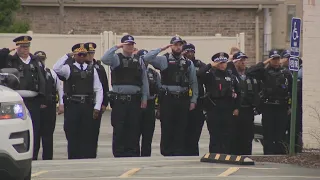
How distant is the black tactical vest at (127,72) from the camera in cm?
1442

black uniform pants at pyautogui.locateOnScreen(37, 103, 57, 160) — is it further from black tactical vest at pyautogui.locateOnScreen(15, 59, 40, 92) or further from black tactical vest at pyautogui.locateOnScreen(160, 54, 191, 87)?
black tactical vest at pyautogui.locateOnScreen(160, 54, 191, 87)

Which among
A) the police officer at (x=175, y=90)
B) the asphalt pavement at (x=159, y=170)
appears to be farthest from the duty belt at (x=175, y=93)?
the asphalt pavement at (x=159, y=170)

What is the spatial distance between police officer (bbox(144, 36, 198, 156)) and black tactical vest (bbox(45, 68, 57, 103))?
1850 millimetres

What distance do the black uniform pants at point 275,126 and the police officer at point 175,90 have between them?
1564 millimetres

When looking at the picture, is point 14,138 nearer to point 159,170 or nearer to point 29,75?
point 159,170

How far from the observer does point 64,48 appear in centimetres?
3056

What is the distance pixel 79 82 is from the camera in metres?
14.4

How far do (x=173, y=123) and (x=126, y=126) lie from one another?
2.91 feet

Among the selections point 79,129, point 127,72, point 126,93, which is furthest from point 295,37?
point 79,129

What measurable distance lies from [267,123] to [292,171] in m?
3.76

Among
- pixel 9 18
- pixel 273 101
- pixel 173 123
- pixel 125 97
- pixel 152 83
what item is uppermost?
pixel 9 18

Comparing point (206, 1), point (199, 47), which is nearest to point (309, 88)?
→ point (199, 47)

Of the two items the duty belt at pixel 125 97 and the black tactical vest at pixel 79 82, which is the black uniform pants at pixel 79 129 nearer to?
the black tactical vest at pixel 79 82

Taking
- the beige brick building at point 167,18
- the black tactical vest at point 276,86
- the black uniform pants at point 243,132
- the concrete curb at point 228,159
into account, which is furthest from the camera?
the beige brick building at point 167,18
